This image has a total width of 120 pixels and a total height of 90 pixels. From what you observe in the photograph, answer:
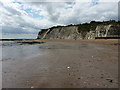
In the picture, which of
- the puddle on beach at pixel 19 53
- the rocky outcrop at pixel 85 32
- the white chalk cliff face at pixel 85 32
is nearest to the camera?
the puddle on beach at pixel 19 53

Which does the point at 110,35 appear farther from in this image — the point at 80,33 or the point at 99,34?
the point at 80,33

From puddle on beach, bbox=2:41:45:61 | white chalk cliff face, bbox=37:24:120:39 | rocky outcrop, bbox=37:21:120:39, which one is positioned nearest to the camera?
puddle on beach, bbox=2:41:45:61

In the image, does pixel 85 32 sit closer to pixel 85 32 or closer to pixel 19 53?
pixel 85 32

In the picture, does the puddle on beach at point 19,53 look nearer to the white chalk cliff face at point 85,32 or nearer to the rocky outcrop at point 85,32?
the white chalk cliff face at point 85,32

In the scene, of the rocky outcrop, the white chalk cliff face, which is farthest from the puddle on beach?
the rocky outcrop

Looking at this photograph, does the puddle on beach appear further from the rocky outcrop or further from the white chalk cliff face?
the rocky outcrop

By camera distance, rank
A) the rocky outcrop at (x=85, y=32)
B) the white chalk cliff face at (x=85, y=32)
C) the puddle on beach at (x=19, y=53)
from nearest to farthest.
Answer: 1. the puddle on beach at (x=19, y=53)
2. the white chalk cliff face at (x=85, y=32)
3. the rocky outcrop at (x=85, y=32)

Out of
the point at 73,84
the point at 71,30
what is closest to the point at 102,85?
the point at 73,84

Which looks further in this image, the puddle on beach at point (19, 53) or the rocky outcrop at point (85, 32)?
the rocky outcrop at point (85, 32)

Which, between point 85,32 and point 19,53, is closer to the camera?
point 19,53

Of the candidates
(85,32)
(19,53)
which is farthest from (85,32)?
(19,53)

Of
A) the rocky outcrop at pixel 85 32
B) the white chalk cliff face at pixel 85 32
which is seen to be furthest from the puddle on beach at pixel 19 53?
the rocky outcrop at pixel 85 32

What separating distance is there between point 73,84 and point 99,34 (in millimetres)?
66061

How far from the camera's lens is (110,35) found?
61.8 metres
